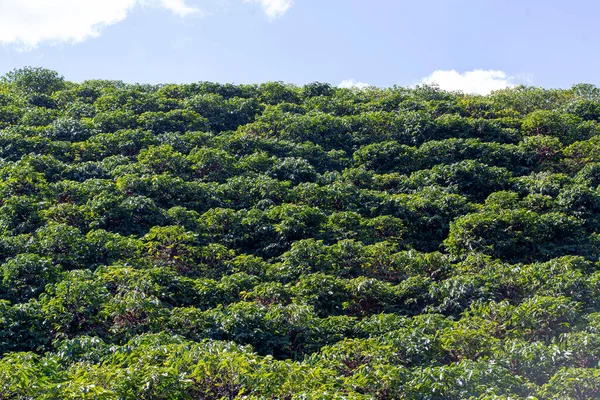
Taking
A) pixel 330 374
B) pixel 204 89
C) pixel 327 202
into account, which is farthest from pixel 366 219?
pixel 204 89

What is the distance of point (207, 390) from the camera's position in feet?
27.8

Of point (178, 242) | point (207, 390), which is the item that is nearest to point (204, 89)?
point (178, 242)

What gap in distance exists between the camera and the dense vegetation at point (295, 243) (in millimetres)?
8844

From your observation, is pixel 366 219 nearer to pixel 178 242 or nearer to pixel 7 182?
pixel 178 242

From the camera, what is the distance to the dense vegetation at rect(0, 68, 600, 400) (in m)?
8.84

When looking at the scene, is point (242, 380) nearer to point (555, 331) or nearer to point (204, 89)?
point (555, 331)

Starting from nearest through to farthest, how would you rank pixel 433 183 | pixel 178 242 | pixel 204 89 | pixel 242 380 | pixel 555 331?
pixel 242 380
pixel 555 331
pixel 178 242
pixel 433 183
pixel 204 89

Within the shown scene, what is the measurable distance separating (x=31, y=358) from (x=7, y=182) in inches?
355

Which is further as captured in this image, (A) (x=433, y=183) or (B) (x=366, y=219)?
(A) (x=433, y=183)

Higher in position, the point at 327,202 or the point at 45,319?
the point at 327,202

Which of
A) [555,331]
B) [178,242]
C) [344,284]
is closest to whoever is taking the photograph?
[555,331]

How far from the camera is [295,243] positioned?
1430 centimetres

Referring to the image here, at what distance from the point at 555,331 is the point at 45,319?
8.75 meters

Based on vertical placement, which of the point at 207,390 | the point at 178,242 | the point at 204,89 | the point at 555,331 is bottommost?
the point at 207,390
